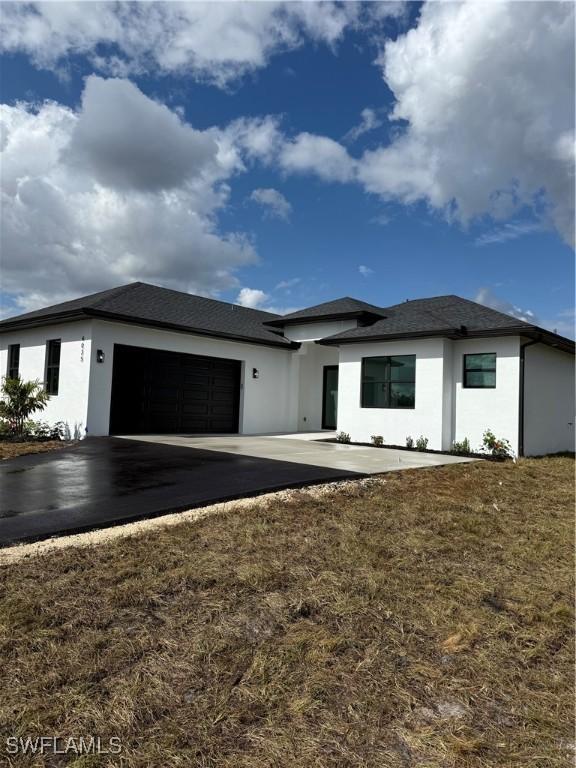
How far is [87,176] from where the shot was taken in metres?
15.8

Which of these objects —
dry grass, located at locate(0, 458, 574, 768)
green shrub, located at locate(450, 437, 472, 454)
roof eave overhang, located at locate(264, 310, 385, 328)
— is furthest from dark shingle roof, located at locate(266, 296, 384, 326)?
dry grass, located at locate(0, 458, 574, 768)

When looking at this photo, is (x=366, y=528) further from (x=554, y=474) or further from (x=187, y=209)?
(x=187, y=209)

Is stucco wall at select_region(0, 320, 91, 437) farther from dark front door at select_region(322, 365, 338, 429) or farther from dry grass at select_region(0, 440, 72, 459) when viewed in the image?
dark front door at select_region(322, 365, 338, 429)

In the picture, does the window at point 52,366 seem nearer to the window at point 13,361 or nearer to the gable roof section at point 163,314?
the gable roof section at point 163,314

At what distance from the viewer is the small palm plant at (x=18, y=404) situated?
42.1 feet

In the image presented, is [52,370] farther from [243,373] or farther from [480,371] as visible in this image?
[480,371]

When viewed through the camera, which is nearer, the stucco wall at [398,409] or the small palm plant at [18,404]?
the stucco wall at [398,409]

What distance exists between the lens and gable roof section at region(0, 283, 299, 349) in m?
13.1

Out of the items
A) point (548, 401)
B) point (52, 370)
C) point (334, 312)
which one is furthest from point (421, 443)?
point (52, 370)

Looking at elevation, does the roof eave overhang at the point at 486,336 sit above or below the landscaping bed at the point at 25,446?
→ above

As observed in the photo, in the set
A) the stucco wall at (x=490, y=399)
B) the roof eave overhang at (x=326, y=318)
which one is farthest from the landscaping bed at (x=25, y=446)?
the stucco wall at (x=490, y=399)

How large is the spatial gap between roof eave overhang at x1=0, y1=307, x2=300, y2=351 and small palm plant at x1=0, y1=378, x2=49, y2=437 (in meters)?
1.95

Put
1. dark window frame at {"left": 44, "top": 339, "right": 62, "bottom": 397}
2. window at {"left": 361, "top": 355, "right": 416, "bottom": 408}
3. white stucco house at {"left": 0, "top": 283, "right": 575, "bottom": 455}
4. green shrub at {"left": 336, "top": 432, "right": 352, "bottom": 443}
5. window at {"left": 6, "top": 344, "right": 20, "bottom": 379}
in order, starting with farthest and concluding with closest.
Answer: window at {"left": 6, "top": 344, "right": 20, "bottom": 379}, green shrub at {"left": 336, "top": 432, "right": 352, "bottom": 443}, dark window frame at {"left": 44, "top": 339, "right": 62, "bottom": 397}, window at {"left": 361, "top": 355, "right": 416, "bottom": 408}, white stucco house at {"left": 0, "top": 283, "right": 575, "bottom": 455}

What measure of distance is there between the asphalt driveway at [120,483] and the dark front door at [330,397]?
8.39 meters
